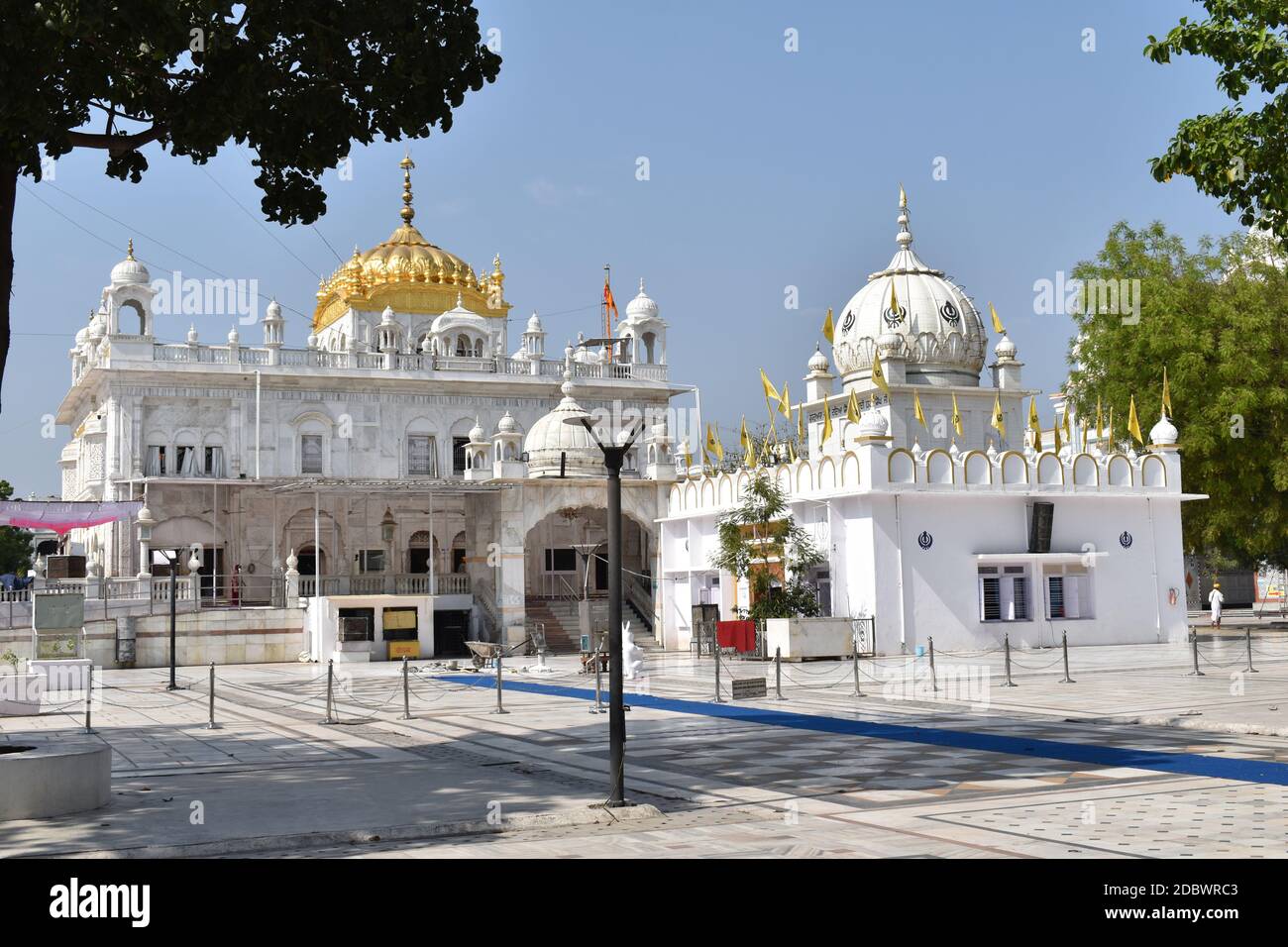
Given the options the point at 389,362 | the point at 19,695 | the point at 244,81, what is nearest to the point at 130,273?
the point at 389,362

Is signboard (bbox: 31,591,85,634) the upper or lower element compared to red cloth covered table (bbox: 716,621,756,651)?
upper

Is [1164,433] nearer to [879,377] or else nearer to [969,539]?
[969,539]

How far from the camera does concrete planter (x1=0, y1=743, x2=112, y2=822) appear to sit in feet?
33.3

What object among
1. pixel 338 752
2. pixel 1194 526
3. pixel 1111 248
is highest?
pixel 1111 248

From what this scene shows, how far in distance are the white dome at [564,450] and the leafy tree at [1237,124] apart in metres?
21.6

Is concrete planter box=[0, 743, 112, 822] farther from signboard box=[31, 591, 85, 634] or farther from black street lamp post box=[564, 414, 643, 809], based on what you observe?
signboard box=[31, 591, 85, 634]

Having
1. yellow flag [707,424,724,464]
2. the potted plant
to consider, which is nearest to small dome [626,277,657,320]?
yellow flag [707,424,724,464]

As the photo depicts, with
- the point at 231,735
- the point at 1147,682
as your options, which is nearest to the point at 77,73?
the point at 231,735

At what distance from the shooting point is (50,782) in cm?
1031

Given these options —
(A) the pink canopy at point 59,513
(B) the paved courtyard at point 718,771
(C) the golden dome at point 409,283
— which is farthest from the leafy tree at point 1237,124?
(C) the golden dome at point 409,283

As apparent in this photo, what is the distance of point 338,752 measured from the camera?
47.6 ft

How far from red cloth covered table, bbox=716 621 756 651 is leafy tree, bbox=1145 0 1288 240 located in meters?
15.7

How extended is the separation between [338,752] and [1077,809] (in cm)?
807
